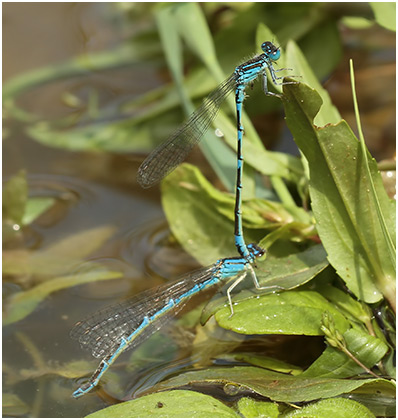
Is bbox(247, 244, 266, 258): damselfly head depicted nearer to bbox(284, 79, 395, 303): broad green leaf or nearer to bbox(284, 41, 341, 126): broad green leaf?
bbox(284, 79, 395, 303): broad green leaf

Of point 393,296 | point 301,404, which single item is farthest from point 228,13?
point 301,404

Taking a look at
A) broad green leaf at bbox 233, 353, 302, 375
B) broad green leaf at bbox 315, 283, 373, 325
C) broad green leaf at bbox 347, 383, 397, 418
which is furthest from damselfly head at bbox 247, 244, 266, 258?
broad green leaf at bbox 347, 383, 397, 418

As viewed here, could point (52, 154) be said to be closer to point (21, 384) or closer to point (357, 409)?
point (21, 384)

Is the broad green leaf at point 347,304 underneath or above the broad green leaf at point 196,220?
underneath

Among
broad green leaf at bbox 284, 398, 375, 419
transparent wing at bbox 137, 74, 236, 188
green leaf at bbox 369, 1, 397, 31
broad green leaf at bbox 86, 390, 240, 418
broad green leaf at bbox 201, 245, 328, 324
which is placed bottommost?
broad green leaf at bbox 284, 398, 375, 419

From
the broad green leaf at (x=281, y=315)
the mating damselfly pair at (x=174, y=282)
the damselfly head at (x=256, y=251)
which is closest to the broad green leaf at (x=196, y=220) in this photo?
the mating damselfly pair at (x=174, y=282)

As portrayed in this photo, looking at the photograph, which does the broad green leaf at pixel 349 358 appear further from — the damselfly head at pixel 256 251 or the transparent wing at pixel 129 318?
the transparent wing at pixel 129 318

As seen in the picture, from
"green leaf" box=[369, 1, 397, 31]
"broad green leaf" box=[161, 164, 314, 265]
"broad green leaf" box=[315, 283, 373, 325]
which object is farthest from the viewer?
"green leaf" box=[369, 1, 397, 31]
